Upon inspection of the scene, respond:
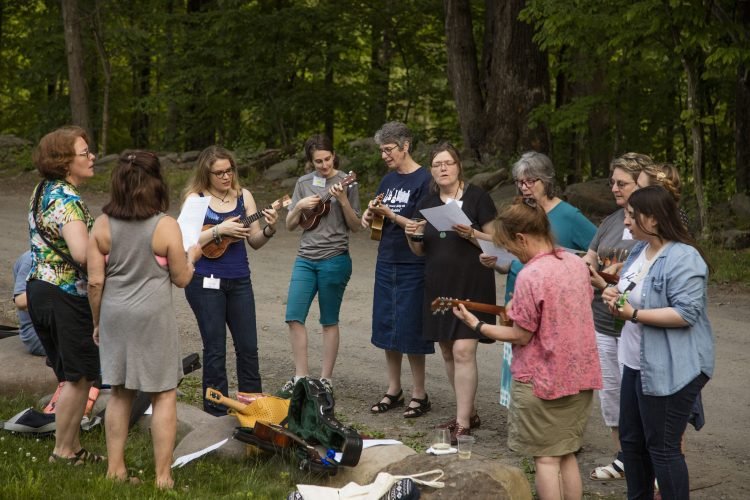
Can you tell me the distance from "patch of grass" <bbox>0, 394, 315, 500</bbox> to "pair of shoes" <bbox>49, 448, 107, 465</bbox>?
0.07 m

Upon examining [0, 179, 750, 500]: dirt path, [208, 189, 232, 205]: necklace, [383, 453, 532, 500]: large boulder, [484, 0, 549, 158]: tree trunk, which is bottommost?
[0, 179, 750, 500]: dirt path

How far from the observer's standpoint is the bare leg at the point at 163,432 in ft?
16.6

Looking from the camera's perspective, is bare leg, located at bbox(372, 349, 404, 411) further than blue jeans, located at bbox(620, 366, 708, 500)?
Yes

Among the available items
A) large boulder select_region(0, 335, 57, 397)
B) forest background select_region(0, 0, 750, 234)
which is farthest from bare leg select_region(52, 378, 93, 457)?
forest background select_region(0, 0, 750, 234)

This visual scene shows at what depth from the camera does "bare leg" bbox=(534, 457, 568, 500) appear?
15.5ft

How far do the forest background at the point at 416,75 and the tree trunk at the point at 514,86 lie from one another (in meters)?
0.03

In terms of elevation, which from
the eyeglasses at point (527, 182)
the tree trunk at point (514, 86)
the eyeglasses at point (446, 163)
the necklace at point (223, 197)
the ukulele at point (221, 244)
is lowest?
the ukulele at point (221, 244)

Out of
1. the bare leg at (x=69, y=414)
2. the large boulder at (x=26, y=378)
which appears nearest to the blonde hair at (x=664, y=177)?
the bare leg at (x=69, y=414)

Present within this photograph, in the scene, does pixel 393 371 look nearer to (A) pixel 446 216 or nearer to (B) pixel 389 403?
(B) pixel 389 403

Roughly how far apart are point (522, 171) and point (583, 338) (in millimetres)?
1634

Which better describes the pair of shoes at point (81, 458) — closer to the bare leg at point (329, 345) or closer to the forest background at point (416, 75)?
the bare leg at point (329, 345)

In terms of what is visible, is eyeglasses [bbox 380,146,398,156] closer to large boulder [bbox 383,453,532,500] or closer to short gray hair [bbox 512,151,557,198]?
short gray hair [bbox 512,151,557,198]

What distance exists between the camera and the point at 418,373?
7230mm

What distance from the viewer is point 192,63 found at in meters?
22.6
